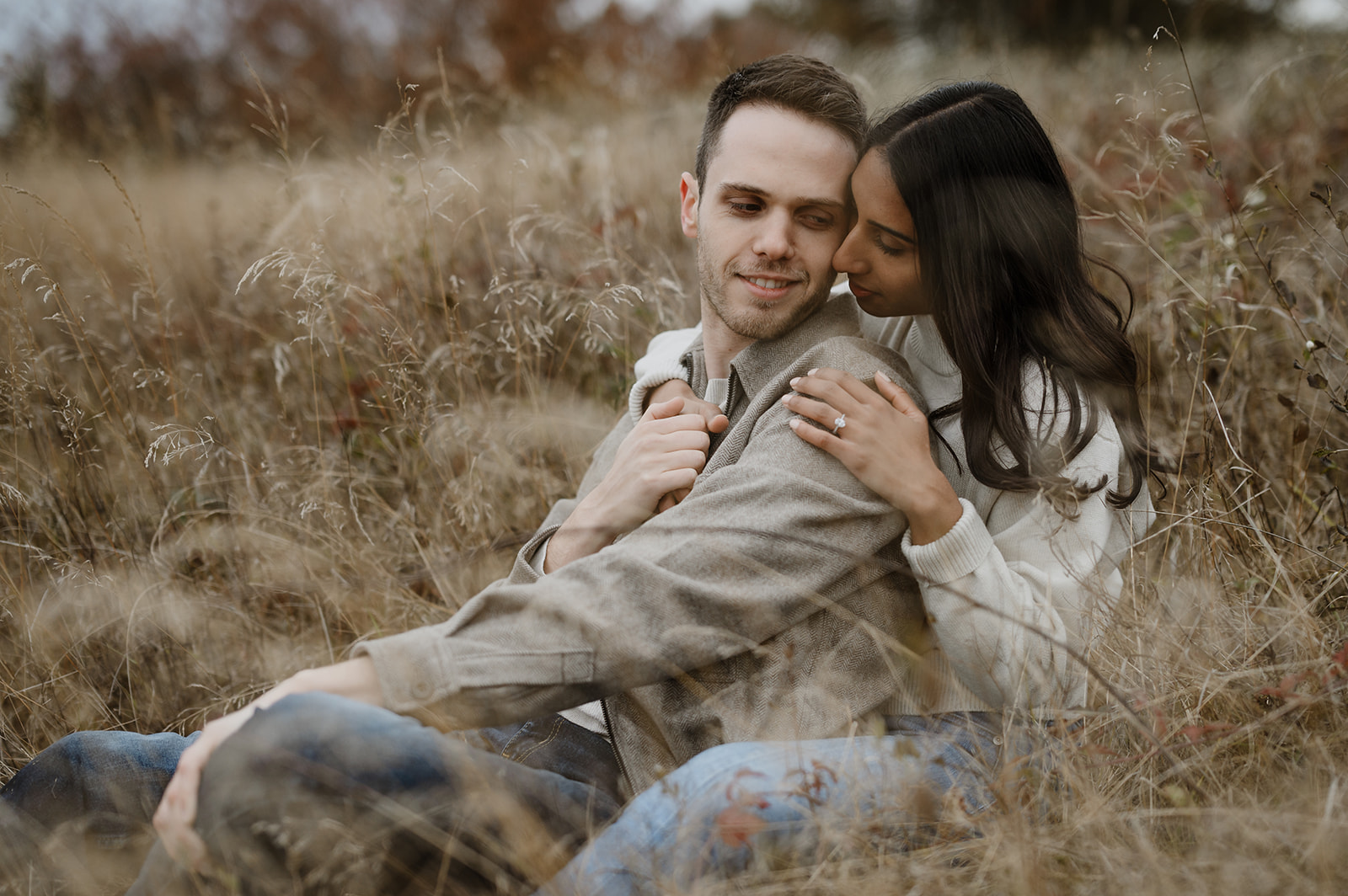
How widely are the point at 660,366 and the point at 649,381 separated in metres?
0.12

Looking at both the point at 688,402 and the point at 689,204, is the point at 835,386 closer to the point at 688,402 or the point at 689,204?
the point at 688,402

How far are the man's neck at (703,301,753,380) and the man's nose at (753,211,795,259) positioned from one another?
253 millimetres

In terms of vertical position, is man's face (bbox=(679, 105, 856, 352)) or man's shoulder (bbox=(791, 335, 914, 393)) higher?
man's face (bbox=(679, 105, 856, 352))

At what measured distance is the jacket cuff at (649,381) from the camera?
8.36 ft

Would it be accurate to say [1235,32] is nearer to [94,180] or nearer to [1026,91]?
[1026,91]

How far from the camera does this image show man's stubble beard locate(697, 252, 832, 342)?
2.32 meters

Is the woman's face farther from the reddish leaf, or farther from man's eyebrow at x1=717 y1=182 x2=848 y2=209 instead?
the reddish leaf

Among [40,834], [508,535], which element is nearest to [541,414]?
[508,535]

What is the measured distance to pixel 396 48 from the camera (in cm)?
1133

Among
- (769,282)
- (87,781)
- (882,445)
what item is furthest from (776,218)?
(87,781)

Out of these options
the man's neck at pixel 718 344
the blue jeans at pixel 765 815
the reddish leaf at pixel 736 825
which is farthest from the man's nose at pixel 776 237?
the reddish leaf at pixel 736 825

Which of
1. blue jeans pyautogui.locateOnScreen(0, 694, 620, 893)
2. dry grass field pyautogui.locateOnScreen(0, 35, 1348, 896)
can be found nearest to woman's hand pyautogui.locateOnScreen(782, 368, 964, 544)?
dry grass field pyautogui.locateOnScreen(0, 35, 1348, 896)

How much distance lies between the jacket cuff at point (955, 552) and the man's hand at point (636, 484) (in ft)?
1.86

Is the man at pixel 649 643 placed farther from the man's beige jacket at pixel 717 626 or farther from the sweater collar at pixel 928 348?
the sweater collar at pixel 928 348
